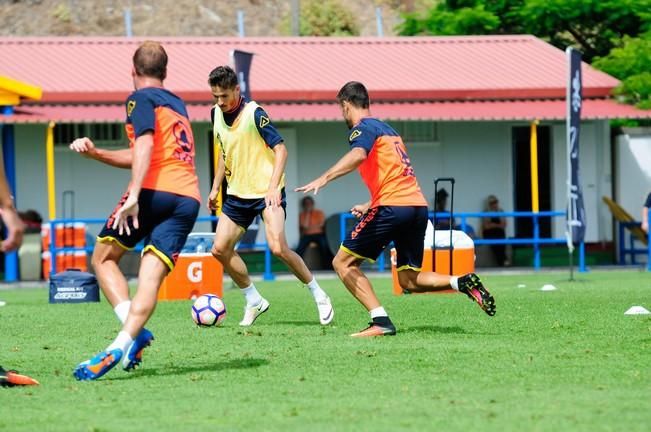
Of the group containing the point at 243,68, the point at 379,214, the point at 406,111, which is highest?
the point at 243,68

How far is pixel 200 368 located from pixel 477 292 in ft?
8.90

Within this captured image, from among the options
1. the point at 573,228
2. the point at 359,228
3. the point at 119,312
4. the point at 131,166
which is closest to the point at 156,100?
the point at 131,166

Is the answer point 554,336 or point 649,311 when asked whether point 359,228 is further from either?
point 649,311

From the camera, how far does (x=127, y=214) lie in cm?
837

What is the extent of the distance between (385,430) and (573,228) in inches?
600

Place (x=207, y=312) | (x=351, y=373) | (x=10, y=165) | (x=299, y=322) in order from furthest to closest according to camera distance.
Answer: (x=10, y=165) → (x=299, y=322) → (x=207, y=312) → (x=351, y=373)

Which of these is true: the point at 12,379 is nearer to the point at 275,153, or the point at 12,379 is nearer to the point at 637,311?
the point at 275,153

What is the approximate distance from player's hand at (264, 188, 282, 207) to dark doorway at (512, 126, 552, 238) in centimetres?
1704

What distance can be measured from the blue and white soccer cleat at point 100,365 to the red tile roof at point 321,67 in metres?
17.2

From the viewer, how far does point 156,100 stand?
861cm

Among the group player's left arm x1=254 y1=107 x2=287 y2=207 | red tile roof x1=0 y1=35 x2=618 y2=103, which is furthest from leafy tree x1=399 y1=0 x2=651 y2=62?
player's left arm x1=254 y1=107 x2=287 y2=207

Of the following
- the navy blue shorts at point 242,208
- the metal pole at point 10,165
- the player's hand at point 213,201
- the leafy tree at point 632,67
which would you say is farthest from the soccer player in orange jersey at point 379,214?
the leafy tree at point 632,67

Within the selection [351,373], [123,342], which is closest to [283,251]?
[351,373]

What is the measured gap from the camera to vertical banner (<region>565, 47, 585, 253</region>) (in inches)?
821
